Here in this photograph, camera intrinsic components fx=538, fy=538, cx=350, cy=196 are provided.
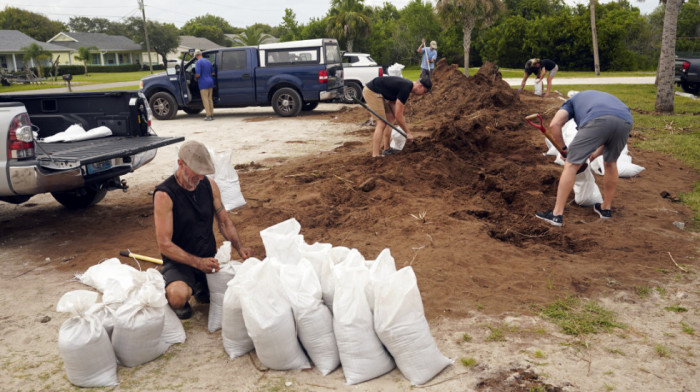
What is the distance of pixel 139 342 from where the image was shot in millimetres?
3029

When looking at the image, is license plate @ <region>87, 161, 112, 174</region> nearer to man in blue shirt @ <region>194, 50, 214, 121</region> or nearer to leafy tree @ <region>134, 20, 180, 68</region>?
man in blue shirt @ <region>194, 50, 214, 121</region>

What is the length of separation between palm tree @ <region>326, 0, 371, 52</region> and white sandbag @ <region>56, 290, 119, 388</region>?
40.2 meters

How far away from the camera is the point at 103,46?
2990 inches

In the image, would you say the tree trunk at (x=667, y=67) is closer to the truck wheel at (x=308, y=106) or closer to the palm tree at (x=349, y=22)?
the truck wheel at (x=308, y=106)

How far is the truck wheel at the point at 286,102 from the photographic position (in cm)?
1436

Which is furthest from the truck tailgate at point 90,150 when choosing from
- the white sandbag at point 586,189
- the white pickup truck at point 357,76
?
the white pickup truck at point 357,76

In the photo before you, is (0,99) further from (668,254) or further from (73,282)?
(668,254)

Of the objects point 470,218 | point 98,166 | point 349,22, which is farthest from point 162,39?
point 470,218

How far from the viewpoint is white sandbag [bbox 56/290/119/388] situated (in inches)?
111

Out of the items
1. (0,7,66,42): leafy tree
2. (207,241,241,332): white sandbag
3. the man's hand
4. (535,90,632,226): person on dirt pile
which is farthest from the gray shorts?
(0,7,66,42): leafy tree

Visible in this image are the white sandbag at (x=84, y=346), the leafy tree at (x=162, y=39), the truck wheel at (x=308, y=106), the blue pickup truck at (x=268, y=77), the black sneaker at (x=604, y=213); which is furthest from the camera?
the leafy tree at (x=162, y=39)

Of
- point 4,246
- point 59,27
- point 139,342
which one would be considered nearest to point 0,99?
point 4,246

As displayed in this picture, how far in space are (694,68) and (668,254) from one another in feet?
48.8

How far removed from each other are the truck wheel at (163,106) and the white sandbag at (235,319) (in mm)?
12634
